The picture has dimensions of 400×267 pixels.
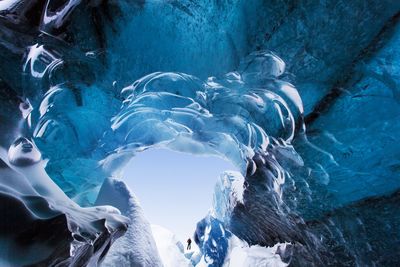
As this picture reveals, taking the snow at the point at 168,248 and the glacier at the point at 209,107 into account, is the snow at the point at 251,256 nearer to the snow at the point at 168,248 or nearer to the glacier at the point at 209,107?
the glacier at the point at 209,107

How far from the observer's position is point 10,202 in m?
1.35

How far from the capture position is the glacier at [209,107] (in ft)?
5.68

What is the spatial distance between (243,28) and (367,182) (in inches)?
63.3

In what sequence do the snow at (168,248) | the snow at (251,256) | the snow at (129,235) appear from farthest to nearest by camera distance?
the snow at (168,248) < the snow at (251,256) < the snow at (129,235)

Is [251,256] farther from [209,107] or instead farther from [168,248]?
[209,107]

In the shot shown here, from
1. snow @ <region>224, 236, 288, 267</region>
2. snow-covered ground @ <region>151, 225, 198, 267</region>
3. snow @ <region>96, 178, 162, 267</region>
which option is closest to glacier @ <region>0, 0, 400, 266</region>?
snow @ <region>96, 178, 162, 267</region>

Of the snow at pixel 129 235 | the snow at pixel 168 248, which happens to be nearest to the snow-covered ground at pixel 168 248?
the snow at pixel 168 248

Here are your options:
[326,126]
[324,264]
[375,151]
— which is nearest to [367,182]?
[375,151]

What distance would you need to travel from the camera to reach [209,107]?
2463 millimetres

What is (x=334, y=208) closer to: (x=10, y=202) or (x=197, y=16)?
(x=197, y=16)

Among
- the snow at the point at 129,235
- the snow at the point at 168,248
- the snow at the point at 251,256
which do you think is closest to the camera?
the snow at the point at 129,235

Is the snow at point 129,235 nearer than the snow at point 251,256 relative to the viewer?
Yes

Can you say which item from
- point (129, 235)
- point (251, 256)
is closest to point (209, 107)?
point (129, 235)

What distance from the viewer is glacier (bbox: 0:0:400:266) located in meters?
1.73
